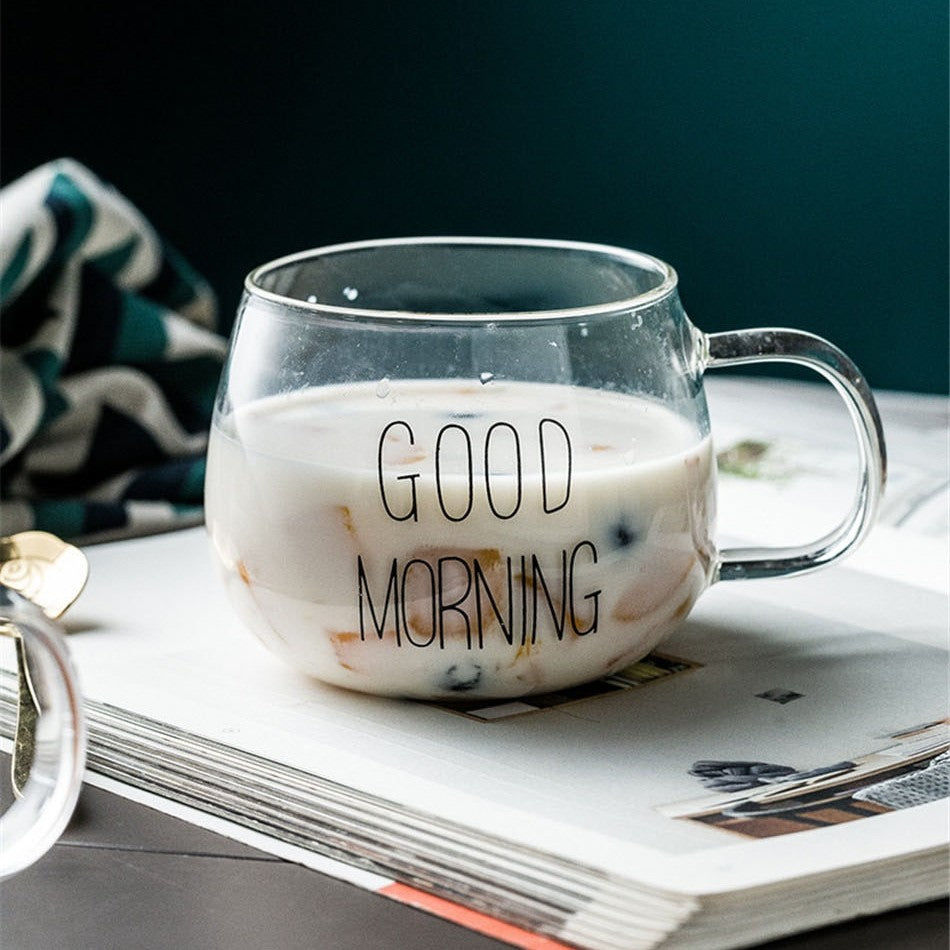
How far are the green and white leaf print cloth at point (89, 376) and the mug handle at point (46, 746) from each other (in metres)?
0.41

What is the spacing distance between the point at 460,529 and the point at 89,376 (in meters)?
0.44

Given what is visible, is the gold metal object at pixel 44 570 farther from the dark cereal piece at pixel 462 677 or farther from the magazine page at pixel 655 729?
the dark cereal piece at pixel 462 677

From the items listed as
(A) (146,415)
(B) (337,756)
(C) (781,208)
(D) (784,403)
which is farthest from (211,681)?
(C) (781,208)

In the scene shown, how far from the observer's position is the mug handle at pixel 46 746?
0.37 meters

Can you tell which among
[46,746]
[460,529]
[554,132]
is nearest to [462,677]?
[460,529]

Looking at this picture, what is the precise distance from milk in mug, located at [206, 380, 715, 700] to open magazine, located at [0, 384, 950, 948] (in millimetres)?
27

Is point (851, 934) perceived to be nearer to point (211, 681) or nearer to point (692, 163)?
point (211, 681)

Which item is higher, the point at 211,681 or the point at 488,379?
the point at 488,379

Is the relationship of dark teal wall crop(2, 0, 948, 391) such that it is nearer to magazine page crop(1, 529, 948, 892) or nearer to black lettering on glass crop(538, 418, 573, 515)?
magazine page crop(1, 529, 948, 892)

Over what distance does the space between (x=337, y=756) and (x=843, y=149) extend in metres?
0.89

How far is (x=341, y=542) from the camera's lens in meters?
0.49

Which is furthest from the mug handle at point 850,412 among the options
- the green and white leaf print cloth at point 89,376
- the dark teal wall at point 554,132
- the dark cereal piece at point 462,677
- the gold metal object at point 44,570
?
the dark teal wall at point 554,132

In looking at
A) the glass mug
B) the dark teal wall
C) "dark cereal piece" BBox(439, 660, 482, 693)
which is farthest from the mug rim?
the dark teal wall

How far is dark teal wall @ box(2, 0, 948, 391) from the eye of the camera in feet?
3.98
